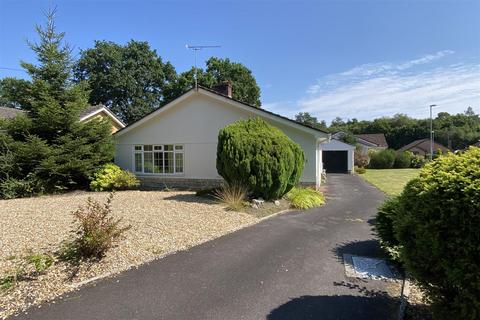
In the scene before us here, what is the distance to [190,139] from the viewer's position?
52.1 feet

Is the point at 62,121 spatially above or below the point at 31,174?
above

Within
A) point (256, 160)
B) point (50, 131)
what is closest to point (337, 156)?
point (256, 160)

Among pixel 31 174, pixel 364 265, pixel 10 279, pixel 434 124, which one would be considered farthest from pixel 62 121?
pixel 434 124

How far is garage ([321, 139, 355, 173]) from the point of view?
103ft

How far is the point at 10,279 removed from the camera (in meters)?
4.54

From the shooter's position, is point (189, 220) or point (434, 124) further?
point (434, 124)

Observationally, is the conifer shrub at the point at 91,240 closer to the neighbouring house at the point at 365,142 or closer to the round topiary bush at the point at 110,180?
the round topiary bush at the point at 110,180

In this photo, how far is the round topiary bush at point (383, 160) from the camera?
1526 inches

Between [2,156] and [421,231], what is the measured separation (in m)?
15.3

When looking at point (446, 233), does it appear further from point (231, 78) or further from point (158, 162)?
point (231, 78)

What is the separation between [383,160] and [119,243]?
38603 mm

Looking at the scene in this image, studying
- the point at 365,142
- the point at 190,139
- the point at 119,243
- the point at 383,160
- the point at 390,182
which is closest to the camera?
the point at 119,243

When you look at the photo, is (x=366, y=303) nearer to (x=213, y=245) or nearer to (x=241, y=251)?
(x=241, y=251)

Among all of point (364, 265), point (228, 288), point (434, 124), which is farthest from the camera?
point (434, 124)
